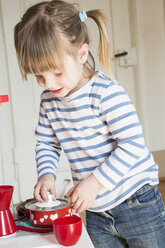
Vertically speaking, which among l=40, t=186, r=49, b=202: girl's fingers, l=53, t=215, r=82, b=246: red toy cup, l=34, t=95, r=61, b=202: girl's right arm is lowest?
l=53, t=215, r=82, b=246: red toy cup

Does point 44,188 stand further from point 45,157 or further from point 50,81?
point 50,81

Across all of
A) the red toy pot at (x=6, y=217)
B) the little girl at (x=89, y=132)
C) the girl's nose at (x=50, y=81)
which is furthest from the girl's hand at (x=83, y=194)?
the girl's nose at (x=50, y=81)

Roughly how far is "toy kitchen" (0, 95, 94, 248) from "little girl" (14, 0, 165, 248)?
0.05 metres

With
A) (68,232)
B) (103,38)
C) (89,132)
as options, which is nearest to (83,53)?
(103,38)

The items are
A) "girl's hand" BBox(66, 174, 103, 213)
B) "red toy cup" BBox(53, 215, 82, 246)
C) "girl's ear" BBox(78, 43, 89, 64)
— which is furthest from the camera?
"girl's ear" BBox(78, 43, 89, 64)

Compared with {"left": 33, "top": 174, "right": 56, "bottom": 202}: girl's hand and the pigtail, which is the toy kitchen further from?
the pigtail

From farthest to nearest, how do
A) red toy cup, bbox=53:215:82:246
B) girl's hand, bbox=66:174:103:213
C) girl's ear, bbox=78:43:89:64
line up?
girl's ear, bbox=78:43:89:64
girl's hand, bbox=66:174:103:213
red toy cup, bbox=53:215:82:246

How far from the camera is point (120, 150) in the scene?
0.82 meters

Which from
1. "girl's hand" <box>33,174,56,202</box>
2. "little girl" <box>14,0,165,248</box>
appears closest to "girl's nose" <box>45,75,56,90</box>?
"little girl" <box>14,0,165,248</box>

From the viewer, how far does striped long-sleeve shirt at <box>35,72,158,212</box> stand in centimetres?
82

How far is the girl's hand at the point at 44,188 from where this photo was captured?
0.81 metres

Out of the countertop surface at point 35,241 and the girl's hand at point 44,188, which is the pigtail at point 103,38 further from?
the countertop surface at point 35,241

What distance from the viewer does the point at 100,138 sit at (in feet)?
2.97

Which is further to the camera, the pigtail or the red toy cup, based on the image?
the pigtail
